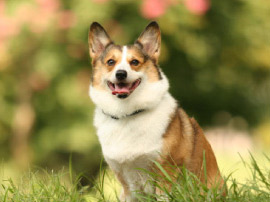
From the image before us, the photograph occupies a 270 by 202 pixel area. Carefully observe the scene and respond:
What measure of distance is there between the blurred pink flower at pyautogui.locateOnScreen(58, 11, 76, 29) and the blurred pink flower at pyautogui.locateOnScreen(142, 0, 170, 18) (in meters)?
1.15

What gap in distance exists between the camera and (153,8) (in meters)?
8.24

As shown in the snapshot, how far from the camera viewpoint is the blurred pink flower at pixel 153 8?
27.0 ft

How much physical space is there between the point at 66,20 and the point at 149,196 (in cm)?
530

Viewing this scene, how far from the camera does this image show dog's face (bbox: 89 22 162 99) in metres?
4.26

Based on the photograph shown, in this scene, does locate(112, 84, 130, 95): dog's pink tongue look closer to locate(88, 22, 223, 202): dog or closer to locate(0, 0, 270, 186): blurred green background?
locate(88, 22, 223, 202): dog

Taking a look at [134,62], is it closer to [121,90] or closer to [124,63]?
[124,63]

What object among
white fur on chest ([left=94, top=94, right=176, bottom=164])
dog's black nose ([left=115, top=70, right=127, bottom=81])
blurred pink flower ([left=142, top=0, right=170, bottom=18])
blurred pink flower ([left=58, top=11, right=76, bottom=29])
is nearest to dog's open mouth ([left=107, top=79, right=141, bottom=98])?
dog's black nose ([left=115, top=70, right=127, bottom=81])

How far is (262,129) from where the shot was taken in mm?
11680

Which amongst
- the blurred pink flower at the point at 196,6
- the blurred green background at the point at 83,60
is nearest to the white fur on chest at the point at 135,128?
the blurred green background at the point at 83,60

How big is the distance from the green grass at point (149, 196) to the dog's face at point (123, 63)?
2.47 feet

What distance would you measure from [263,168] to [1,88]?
6.13 metres

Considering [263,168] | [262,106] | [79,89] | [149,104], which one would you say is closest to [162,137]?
[149,104]

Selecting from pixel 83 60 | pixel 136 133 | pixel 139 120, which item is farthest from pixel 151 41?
pixel 83 60

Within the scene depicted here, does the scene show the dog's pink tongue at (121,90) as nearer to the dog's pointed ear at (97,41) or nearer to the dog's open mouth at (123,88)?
the dog's open mouth at (123,88)
